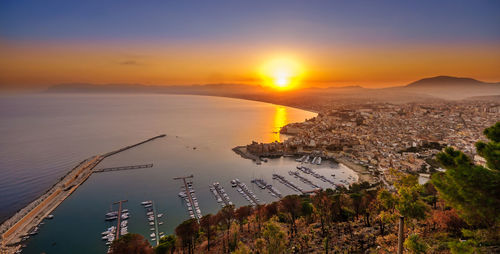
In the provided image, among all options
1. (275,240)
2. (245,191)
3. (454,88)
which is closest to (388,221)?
(275,240)

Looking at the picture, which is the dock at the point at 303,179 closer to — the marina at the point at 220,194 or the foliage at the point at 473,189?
the marina at the point at 220,194

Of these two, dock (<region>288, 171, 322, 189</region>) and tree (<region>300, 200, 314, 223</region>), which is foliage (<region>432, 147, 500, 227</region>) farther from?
dock (<region>288, 171, 322, 189</region>)

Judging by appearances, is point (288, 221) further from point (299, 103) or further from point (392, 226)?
point (299, 103)

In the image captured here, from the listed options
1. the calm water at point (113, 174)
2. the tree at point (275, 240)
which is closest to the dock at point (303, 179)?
the calm water at point (113, 174)

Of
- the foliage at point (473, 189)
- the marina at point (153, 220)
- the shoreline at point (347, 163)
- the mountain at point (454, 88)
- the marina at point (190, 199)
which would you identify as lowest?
the marina at point (153, 220)

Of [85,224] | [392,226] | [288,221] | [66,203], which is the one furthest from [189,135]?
[392,226]

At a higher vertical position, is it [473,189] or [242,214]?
[473,189]

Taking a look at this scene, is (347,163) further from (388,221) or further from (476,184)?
(476,184)
